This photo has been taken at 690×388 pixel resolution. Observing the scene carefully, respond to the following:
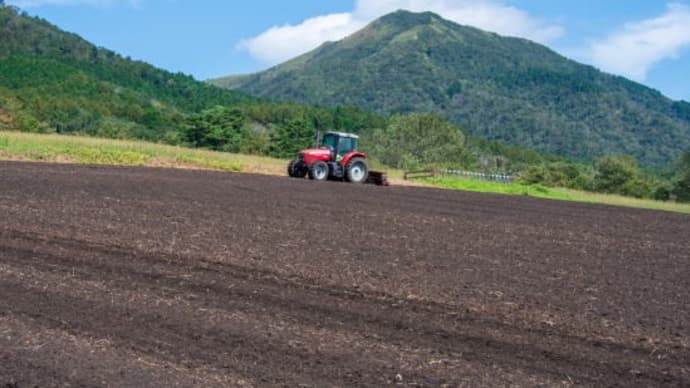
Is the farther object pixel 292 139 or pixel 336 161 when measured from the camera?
pixel 292 139

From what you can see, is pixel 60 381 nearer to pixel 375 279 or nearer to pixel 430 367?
pixel 430 367

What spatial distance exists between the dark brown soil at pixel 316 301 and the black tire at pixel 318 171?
44.9 feet

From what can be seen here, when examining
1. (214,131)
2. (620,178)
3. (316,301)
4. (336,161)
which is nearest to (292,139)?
(214,131)

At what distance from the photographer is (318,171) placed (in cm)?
3256

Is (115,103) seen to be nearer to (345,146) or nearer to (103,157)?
(103,157)

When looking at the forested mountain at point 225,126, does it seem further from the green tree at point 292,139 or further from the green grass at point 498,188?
the green grass at point 498,188

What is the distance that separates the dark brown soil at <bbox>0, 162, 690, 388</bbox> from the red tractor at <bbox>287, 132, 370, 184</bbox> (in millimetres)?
13851

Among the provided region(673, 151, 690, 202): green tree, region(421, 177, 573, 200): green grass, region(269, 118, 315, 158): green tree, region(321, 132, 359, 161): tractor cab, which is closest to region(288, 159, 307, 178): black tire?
region(321, 132, 359, 161): tractor cab

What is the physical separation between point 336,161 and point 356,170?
100cm

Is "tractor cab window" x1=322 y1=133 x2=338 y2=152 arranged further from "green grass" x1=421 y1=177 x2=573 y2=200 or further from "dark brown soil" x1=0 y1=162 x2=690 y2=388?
"dark brown soil" x1=0 y1=162 x2=690 y2=388

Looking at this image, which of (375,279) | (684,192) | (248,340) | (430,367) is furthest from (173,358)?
(684,192)

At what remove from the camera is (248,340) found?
7.65 m

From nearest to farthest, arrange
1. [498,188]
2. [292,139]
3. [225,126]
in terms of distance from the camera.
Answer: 1. [498,188]
2. [225,126]
3. [292,139]

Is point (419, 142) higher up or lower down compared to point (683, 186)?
higher up
